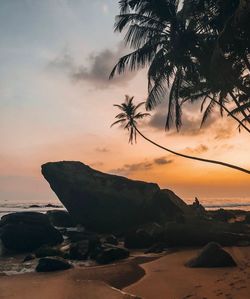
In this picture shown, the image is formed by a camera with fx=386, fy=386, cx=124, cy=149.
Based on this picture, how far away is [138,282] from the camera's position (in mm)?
12352

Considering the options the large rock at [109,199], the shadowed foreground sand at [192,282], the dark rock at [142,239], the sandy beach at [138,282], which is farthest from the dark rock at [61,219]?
the shadowed foreground sand at [192,282]

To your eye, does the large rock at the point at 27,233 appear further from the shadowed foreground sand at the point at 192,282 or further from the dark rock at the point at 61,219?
the dark rock at the point at 61,219

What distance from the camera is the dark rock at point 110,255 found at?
653 inches

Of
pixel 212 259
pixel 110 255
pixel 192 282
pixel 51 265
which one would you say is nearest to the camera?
pixel 192 282

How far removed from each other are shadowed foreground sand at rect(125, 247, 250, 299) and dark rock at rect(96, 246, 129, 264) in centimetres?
209

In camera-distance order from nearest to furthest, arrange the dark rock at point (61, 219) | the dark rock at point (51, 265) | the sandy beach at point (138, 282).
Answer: the sandy beach at point (138, 282) → the dark rock at point (51, 265) → the dark rock at point (61, 219)

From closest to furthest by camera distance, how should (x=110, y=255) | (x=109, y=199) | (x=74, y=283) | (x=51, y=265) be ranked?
(x=74, y=283), (x=51, y=265), (x=110, y=255), (x=109, y=199)

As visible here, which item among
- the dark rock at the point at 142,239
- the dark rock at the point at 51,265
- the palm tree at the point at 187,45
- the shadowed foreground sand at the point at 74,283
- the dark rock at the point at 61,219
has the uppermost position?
the palm tree at the point at 187,45

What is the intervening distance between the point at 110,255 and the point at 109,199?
14.6 meters

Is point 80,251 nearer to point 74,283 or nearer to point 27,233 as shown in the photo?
point 27,233

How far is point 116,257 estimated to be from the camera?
55.8ft

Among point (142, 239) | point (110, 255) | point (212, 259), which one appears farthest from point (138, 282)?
point (142, 239)

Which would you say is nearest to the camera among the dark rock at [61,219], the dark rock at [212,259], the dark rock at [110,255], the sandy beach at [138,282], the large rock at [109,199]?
the sandy beach at [138,282]

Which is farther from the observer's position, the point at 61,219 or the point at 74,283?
the point at 61,219
